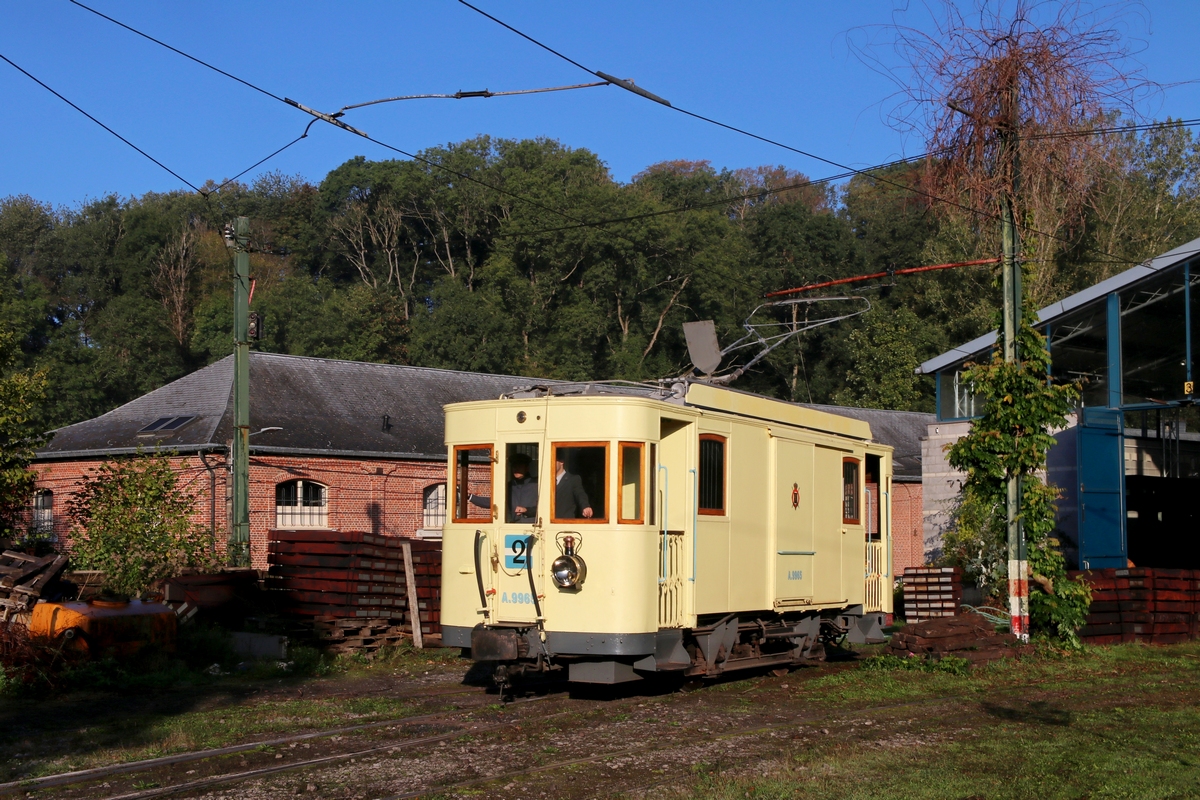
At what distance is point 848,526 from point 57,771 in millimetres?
9571

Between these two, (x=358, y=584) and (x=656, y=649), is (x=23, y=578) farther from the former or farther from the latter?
(x=656, y=649)

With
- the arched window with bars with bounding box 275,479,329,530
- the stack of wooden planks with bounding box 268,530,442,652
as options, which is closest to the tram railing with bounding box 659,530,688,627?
the stack of wooden planks with bounding box 268,530,442,652

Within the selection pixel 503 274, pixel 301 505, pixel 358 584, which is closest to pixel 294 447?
pixel 301 505

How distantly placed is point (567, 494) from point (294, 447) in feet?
54.2

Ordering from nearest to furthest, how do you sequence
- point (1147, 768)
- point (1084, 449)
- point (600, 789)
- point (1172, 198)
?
point (600, 789), point (1147, 768), point (1084, 449), point (1172, 198)

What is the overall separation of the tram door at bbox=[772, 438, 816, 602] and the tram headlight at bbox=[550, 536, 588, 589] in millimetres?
2985

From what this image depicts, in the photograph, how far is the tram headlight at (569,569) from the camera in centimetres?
1077

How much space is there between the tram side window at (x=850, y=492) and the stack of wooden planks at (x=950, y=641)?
152cm

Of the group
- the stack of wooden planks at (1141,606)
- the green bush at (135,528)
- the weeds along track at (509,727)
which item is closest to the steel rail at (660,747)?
the weeds along track at (509,727)

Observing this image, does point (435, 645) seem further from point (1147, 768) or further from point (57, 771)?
point (1147, 768)

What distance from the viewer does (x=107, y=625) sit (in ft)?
44.7

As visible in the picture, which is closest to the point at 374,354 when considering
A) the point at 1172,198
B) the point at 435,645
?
the point at 1172,198

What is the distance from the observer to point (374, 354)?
56.6 metres

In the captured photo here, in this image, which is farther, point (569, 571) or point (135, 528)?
point (135, 528)
